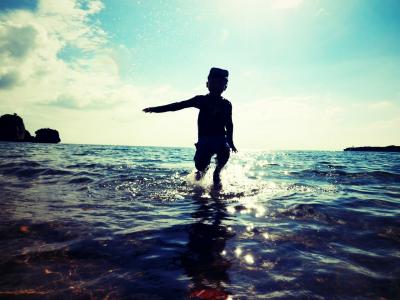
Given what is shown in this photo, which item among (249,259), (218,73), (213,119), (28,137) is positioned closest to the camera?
(249,259)

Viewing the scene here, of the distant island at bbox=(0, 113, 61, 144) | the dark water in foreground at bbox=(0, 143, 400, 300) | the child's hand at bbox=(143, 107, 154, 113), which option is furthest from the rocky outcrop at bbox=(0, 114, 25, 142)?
the dark water in foreground at bbox=(0, 143, 400, 300)

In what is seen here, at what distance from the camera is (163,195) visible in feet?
18.8

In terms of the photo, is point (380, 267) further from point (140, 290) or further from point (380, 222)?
point (140, 290)

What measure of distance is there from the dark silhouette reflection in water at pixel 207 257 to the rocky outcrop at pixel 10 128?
108 m

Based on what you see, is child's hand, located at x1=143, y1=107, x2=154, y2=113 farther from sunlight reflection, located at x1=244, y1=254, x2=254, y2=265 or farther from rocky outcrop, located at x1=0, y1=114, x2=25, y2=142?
rocky outcrop, located at x1=0, y1=114, x2=25, y2=142

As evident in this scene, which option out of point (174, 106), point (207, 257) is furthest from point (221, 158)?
point (207, 257)

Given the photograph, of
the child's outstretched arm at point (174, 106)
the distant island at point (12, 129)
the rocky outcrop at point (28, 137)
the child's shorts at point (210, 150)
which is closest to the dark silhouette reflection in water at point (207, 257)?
the child's shorts at point (210, 150)

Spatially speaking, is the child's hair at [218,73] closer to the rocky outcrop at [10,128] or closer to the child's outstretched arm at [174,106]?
the child's outstretched arm at [174,106]

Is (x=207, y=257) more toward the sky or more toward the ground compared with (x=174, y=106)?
more toward the ground

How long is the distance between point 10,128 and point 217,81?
350 ft

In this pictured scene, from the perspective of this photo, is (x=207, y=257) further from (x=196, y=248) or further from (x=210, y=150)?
(x=210, y=150)

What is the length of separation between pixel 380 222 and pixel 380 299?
2.27 meters

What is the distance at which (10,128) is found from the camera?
94.1m

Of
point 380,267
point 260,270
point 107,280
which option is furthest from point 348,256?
point 107,280
